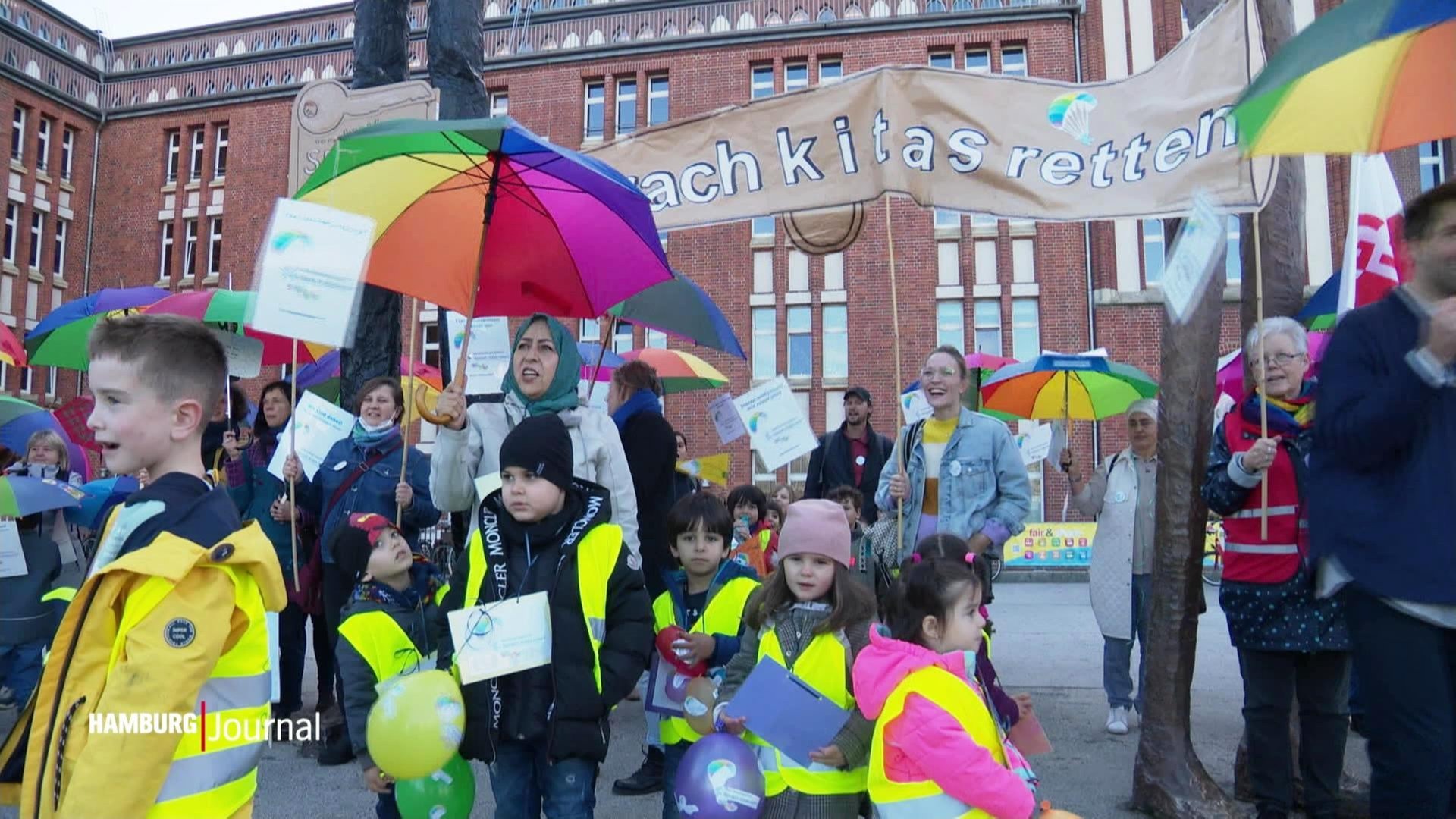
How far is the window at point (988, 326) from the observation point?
24.8m

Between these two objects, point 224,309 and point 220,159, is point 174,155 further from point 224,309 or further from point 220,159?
point 224,309

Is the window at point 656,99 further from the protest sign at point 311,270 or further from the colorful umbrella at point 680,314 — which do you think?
the protest sign at point 311,270

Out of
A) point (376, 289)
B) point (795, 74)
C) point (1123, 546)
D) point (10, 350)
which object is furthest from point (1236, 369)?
point (795, 74)

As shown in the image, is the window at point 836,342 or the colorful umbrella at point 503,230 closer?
the colorful umbrella at point 503,230

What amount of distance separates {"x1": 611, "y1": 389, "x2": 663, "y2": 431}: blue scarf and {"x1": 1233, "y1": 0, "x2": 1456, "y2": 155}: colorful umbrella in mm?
2938

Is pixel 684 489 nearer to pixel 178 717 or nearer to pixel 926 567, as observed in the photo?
pixel 926 567

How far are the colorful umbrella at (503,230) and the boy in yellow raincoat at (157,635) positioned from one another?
1.85 m

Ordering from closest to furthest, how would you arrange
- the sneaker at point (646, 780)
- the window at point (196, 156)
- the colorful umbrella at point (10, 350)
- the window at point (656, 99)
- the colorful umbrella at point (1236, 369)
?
the sneaker at point (646, 780) < the colorful umbrella at point (1236, 369) < the colorful umbrella at point (10, 350) < the window at point (656, 99) < the window at point (196, 156)

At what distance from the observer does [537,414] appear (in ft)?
12.4

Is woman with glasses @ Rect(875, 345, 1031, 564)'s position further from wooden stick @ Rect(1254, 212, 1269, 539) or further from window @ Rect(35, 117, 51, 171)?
window @ Rect(35, 117, 51, 171)

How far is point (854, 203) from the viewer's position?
444cm

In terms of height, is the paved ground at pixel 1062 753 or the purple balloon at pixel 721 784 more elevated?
the purple balloon at pixel 721 784

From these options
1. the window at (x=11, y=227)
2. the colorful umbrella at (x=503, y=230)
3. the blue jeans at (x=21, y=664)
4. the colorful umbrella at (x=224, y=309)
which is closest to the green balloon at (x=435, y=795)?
the colorful umbrella at (x=503, y=230)

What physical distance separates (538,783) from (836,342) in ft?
74.9
